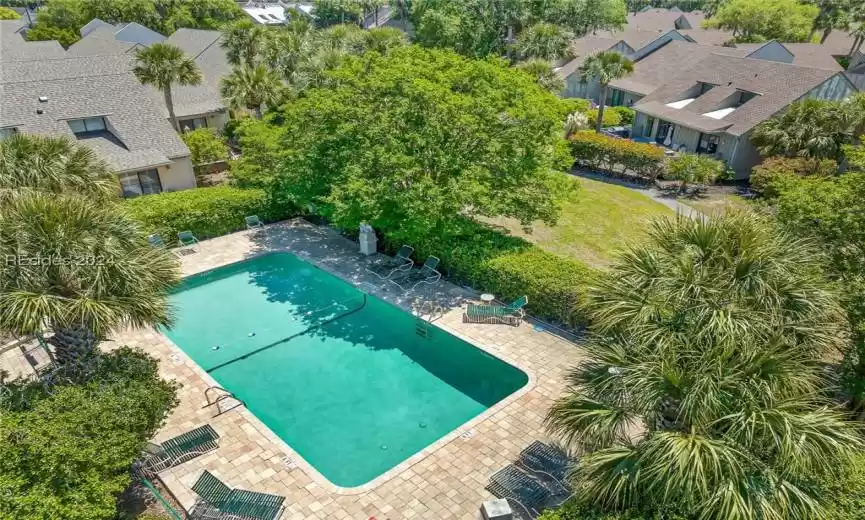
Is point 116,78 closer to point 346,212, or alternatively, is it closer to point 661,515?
point 346,212

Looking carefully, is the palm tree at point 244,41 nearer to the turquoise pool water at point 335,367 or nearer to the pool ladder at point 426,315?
the turquoise pool water at point 335,367

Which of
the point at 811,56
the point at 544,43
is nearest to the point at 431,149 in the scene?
the point at 544,43

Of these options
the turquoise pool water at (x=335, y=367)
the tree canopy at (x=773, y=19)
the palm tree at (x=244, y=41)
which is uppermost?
the tree canopy at (x=773, y=19)

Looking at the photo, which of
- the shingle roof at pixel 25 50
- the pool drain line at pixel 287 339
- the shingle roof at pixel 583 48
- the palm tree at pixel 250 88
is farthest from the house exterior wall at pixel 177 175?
the shingle roof at pixel 583 48

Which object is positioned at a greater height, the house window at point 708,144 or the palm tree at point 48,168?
the palm tree at point 48,168

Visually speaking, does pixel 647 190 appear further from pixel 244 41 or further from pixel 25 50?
pixel 25 50

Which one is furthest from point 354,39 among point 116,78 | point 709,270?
point 709,270

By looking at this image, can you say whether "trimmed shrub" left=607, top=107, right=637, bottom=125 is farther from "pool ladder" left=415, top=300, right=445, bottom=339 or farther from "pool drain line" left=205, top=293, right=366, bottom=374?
"pool drain line" left=205, top=293, right=366, bottom=374
